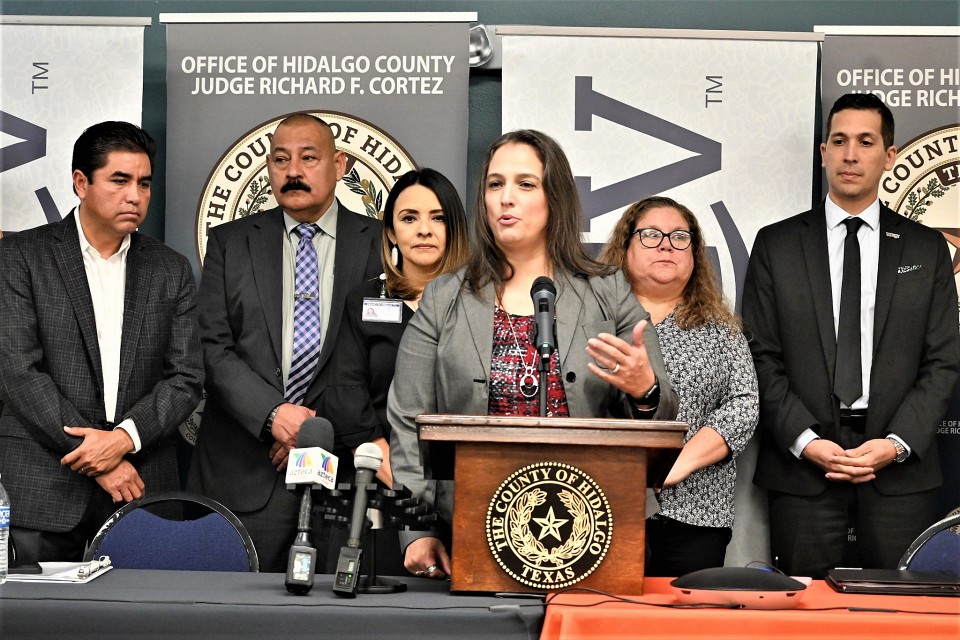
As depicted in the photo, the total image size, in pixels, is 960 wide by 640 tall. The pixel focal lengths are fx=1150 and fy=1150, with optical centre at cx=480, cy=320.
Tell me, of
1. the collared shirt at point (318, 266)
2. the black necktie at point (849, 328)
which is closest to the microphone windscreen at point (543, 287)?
the collared shirt at point (318, 266)

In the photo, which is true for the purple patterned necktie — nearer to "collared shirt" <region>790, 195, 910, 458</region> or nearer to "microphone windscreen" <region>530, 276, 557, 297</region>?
"collared shirt" <region>790, 195, 910, 458</region>

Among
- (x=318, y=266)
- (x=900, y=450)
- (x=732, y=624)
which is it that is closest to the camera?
(x=732, y=624)

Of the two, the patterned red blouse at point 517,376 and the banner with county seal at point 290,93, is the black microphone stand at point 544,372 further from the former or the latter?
the banner with county seal at point 290,93

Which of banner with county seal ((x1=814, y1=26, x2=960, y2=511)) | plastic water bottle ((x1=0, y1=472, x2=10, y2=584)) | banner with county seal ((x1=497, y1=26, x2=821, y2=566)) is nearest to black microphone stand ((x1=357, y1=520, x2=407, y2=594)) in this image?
plastic water bottle ((x1=0, y1=472, x2=10, y2=584))

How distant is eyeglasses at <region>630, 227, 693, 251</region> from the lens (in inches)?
156

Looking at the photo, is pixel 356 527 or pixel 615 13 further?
pixel 615 13

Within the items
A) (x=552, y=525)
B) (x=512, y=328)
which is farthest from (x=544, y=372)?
(x=512, y=328)

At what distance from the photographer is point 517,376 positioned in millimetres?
2633

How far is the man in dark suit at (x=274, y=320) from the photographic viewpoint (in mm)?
4086

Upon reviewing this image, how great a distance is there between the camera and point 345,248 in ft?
14.2

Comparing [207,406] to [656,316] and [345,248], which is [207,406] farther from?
[656,316]

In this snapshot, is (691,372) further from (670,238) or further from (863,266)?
(863,266)

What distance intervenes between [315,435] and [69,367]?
1.97 metres

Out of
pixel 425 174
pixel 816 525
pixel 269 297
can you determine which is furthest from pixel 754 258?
pixel 269 297
